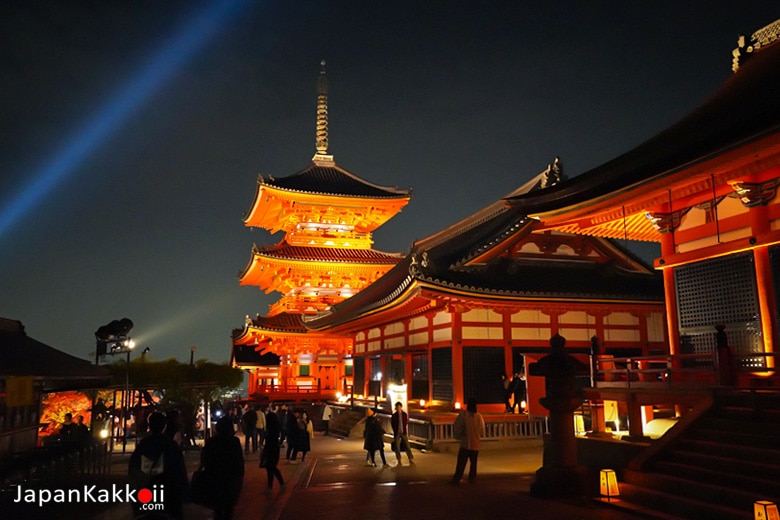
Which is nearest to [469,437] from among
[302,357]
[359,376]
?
[359,376]

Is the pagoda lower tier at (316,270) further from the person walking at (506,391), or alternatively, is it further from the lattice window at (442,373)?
the person walking at (506,391)

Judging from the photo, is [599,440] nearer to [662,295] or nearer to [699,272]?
[699,272]

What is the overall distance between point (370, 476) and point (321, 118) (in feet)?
136

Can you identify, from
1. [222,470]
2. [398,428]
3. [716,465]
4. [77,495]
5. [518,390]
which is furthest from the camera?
[518,390]

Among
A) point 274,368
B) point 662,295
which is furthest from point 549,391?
point 274,368

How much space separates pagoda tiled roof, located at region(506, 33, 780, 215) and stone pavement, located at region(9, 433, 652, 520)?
604 centimetres

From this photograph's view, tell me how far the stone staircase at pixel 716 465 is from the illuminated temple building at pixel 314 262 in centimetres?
2769

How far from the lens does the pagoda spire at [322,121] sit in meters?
47.8

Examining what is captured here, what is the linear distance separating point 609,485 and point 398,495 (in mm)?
3652

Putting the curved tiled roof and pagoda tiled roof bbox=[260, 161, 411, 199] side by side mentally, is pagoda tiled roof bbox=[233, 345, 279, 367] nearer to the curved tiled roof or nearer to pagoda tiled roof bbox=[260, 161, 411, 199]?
pagoda tiled roof bbox=[260, 161, 411, 199]

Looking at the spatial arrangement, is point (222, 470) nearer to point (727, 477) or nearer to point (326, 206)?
point (727, 477)

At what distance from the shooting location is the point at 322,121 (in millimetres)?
50625

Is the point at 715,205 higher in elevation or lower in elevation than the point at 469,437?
higher

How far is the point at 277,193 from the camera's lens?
4006 cm
